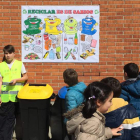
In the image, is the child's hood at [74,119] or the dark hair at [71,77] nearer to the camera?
the child's hood at [74,119]

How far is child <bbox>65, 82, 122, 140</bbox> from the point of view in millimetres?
2141

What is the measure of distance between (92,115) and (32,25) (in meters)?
3.15

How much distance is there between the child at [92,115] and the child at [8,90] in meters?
2.13

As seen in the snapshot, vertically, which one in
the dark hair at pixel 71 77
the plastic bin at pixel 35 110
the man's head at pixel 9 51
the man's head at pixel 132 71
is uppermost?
the man's head at pixel 9 51

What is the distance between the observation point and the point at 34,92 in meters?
3.88

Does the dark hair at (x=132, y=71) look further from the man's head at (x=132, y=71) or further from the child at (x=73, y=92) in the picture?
the child at (x=73, y=92)

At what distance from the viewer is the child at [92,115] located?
2141 millimetres

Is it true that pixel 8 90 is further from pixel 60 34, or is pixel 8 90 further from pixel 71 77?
pixel 60 34

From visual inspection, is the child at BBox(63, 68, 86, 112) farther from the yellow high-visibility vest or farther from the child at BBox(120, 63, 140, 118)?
the yellow high-visibility vest

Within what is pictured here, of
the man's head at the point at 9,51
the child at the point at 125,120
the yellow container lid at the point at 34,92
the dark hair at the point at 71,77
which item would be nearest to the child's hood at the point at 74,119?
the child at the point at 125,120

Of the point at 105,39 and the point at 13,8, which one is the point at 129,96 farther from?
the point at 13,8

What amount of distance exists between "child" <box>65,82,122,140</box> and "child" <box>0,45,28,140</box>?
2129 mm

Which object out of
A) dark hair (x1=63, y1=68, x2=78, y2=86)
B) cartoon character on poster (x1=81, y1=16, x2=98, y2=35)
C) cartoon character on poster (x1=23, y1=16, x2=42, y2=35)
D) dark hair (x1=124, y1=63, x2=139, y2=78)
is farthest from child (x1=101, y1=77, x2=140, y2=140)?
cartoon character on poster (x1=23, y1=16, x2=42, y2=35)

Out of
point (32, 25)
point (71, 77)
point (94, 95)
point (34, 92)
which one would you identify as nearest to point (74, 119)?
point (94, 95)
